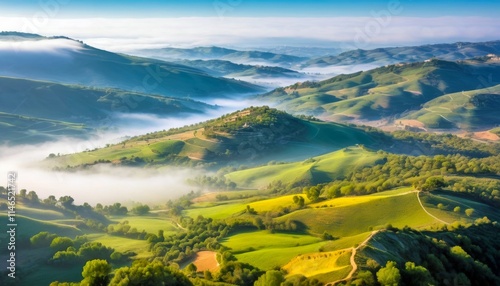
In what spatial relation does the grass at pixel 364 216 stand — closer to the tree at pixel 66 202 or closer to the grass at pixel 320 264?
the grass at pixel 320 264

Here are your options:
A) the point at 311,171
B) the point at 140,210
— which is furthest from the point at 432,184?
the point at 140,210

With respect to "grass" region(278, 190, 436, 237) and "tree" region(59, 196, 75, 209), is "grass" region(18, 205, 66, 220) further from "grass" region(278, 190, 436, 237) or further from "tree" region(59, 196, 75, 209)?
"grass" region(278, 190, 436, 237)

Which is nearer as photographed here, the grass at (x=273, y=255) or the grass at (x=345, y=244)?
the grass at (x=345, y=244)

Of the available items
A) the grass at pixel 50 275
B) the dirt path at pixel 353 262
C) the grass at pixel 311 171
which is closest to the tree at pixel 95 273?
the dirt path at pixel 353 262

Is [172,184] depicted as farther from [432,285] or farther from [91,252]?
[432,285]

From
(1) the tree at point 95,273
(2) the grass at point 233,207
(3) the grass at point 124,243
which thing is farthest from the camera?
(2) the grass at point 233,207

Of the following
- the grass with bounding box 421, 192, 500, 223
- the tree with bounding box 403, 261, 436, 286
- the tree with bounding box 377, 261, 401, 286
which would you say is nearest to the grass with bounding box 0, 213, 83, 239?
the tree with bounding box 377, 261, 401, 286

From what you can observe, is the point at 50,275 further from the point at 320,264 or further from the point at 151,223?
the point at 320,264

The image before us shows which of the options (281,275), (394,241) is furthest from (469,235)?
(281,275)
